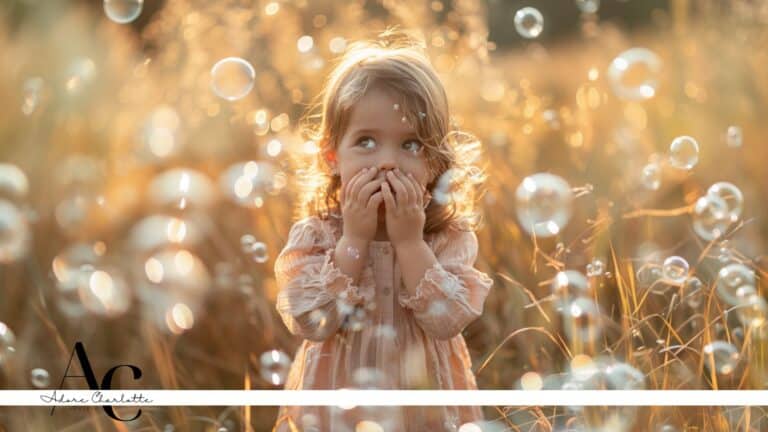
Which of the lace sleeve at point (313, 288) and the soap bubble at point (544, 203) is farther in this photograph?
the soap bubble at point (544, 203)

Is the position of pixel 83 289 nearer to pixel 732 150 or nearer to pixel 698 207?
pixel 698 207

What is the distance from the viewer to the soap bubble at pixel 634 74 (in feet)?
7.89

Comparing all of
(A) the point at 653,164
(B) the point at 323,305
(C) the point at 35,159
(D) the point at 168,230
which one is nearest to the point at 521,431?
(B) the point at 323,305

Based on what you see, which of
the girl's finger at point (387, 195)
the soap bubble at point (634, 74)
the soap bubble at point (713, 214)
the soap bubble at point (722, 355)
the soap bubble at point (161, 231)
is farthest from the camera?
the soap bubble at point (161, 231)

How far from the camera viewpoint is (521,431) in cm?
203

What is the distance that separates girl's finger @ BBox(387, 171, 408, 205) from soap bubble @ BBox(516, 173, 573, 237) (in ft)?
1.69

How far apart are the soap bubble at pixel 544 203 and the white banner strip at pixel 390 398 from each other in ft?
1.26

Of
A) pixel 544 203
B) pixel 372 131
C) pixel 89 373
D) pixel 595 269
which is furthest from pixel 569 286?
pixel 89 373

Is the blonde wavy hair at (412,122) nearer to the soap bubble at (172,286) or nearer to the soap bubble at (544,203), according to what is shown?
the soap bubble at (544,203)

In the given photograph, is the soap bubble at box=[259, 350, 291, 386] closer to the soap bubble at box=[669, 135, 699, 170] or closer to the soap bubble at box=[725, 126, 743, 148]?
the soap bubble at box=[669, 135, 699, 170]

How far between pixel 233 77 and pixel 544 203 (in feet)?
2.62

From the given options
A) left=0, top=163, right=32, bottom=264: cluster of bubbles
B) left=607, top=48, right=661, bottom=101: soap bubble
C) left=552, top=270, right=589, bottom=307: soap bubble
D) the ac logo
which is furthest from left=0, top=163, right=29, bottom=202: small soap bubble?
left=607, top=48, right=661, bottom=101: soap bubble

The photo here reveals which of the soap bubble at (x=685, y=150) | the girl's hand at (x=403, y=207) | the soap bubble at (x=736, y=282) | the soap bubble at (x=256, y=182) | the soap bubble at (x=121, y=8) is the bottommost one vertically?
the soap bubble at (x=736, y=282)

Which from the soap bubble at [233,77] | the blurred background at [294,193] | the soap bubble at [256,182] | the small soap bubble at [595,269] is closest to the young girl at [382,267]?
the blurred background at [294,193]
